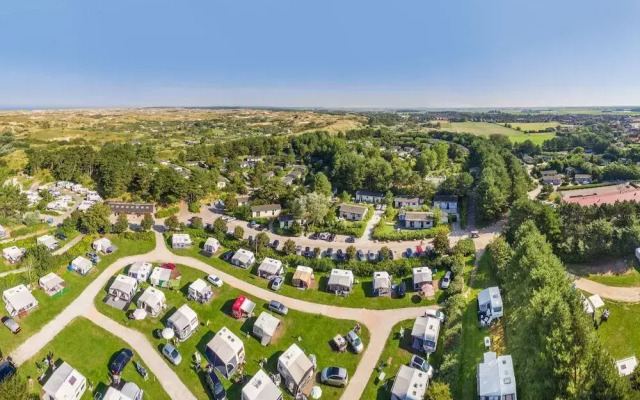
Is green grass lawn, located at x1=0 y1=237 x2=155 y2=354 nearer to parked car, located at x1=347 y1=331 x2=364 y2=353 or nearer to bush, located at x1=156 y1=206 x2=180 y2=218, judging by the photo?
bush, located at x1=156 y1=206 x2=180 y2=218

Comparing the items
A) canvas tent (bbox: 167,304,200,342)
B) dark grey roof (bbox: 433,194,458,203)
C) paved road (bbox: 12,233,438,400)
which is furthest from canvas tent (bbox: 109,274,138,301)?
dark grey roof (bbox: 433,194,458,203)

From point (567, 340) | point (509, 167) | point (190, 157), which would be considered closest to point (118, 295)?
point (567, 340)

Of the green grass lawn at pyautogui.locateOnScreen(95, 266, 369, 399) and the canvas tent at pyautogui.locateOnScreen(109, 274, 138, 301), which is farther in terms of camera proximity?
the canvas tent at pyautogui.locateOnScreen(109, 274, 138, 301)

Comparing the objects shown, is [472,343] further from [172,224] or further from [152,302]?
[172,224]

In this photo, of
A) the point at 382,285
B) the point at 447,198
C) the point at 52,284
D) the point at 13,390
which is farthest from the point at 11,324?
the point at 447,198

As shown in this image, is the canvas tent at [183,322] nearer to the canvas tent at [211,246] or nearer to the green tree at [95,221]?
the canvas tent at [211,246]


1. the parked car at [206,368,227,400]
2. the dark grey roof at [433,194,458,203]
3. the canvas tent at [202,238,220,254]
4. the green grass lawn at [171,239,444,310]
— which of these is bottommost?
the parked car at [206,368,227,400]

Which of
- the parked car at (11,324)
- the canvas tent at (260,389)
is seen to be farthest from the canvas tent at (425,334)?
the parked car at (11,324)

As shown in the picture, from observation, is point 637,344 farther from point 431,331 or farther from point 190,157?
point 190,157
